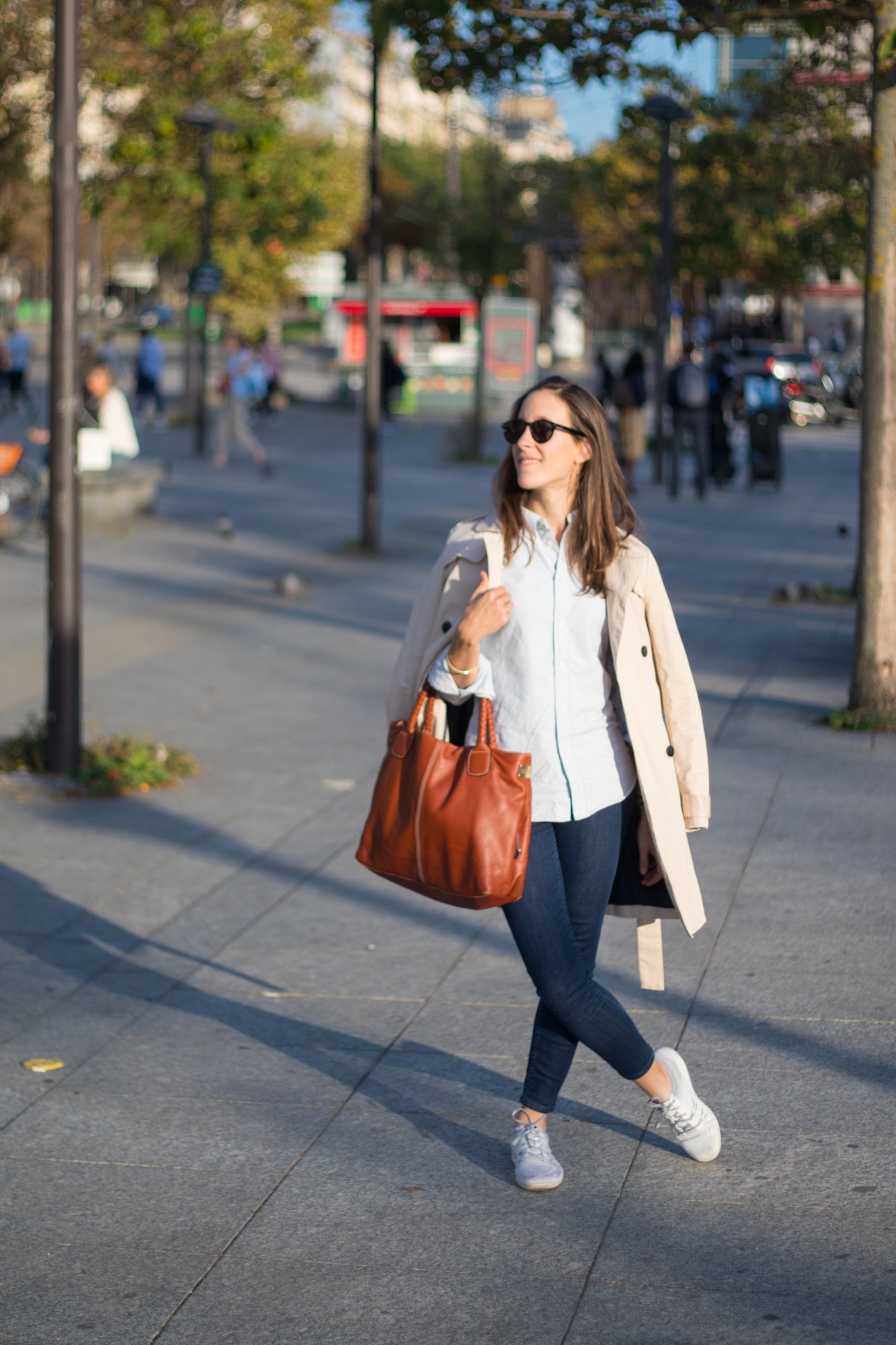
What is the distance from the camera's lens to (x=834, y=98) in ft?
50.2

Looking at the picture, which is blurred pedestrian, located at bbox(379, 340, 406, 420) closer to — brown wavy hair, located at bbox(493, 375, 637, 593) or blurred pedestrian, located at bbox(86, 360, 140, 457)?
blurred pedestrian, located at bbox(86, 360, 140, 457)

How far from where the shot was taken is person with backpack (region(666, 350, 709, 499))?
69.8 ft

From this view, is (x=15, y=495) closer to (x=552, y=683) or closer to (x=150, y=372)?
(x=552, y=683)

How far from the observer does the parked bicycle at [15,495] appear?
15953mm

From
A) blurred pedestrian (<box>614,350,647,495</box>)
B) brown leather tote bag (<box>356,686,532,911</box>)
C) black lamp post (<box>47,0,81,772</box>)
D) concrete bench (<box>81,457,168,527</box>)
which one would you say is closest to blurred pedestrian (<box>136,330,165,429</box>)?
blurred pedestrian (<box>614,350,647,495</box>)

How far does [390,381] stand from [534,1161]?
31.2 meters

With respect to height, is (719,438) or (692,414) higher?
(692,414)

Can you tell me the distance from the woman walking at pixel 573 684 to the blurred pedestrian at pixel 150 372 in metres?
27.9

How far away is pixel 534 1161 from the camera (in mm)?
3871

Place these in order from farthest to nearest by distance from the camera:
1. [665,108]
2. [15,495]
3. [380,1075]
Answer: [665,108]
[15,495]
[380,1075]

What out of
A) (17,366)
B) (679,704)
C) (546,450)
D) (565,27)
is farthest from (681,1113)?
(17,366)

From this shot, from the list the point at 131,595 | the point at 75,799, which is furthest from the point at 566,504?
the point at 131,595

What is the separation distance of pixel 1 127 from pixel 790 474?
13.3m

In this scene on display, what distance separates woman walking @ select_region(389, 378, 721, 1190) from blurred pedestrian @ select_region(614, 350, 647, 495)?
1813cm
